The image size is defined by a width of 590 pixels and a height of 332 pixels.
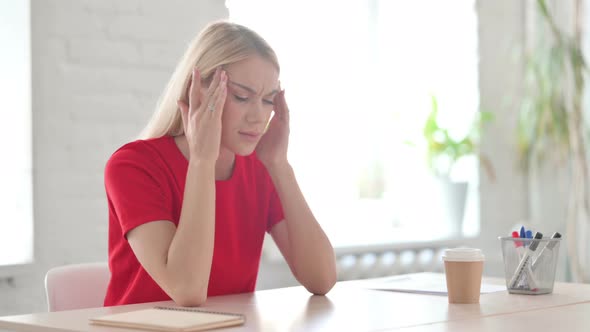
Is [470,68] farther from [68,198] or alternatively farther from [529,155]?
[68,198]

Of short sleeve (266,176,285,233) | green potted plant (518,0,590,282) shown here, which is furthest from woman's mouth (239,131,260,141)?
green potted plant (518,0,590,282)

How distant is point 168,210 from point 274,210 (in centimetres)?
37

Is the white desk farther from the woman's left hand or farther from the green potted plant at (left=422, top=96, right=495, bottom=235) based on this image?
the green potted plant at (left=422, top=96, right=495, bottom=235)

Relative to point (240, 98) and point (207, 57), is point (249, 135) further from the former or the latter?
point (207, 57)

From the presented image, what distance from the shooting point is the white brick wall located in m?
2.67

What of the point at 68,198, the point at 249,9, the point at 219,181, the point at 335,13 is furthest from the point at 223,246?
the point at 335,13

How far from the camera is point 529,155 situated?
4273mm

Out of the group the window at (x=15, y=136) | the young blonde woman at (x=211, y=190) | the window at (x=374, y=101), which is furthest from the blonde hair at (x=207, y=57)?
the window at (x=374, y=101)

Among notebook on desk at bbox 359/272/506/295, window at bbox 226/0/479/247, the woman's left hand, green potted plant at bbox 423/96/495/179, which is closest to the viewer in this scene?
notebook on desk at bbox 359/272/506/295

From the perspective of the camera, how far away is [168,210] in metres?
1.81

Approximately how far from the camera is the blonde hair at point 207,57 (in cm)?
189

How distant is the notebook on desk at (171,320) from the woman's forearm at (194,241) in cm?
18

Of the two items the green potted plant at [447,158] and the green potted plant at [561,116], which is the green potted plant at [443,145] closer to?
the green potted plant at [447,158]

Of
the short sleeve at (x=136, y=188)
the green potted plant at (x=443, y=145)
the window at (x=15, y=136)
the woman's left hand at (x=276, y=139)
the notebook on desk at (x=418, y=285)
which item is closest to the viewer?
the short sleeve at (x=136, y=188)
